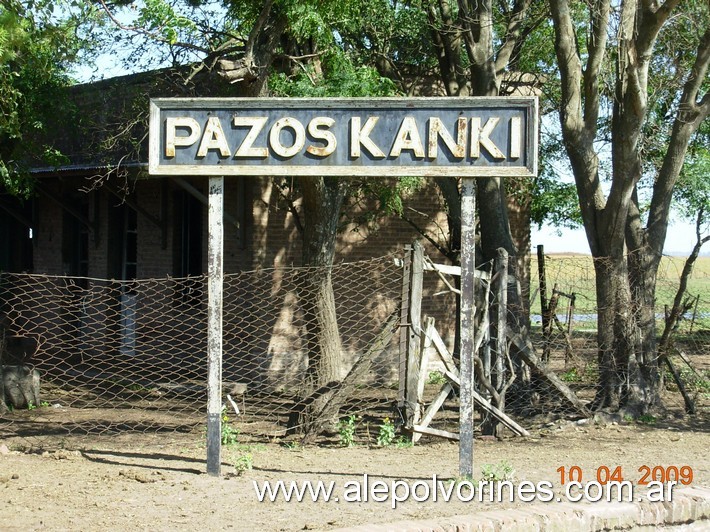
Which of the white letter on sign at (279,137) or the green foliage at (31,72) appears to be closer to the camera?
the white letter on sign at (279,137)

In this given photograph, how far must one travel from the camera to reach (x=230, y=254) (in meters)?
14.9

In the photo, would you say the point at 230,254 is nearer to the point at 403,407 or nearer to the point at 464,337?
the point at 403,407

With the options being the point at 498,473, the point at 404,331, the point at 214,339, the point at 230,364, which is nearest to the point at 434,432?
the point at 404,331

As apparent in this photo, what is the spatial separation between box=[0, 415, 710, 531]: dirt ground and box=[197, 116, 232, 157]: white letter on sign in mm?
2621

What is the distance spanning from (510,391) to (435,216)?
248 inches

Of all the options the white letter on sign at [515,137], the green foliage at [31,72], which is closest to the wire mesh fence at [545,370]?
the white letter on sign at [515,137]

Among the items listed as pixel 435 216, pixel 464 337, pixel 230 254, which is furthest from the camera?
pixel 435 216

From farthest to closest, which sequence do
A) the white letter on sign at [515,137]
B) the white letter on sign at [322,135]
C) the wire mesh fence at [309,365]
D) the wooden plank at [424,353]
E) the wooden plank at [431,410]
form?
the wire mesh fence at [309,365] < the wooden plank at [424,353] < the wooden plank at [431,410] < the white letter on sign at [322,135] < the white letter on sign at [515,137]

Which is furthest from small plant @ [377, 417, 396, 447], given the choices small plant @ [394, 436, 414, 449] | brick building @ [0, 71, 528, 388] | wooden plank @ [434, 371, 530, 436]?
brick building @ [0, 71, 528, 388]

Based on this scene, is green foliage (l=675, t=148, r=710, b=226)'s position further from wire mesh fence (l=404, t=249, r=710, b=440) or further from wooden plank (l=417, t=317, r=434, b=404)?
wooden plank (l=417, t=317, r=434, b=404)

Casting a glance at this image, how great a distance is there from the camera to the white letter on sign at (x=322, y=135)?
752 centimetres

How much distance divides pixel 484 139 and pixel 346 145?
1117mm

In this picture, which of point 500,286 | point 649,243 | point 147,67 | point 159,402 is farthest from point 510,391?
point 147,67

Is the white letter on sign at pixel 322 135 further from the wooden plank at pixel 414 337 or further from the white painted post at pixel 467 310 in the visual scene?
the wooden plank at pixel 414 337
